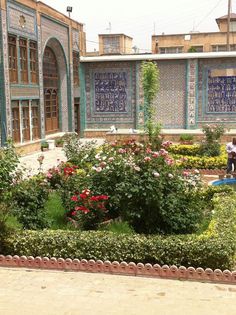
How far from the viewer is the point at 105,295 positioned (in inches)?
197

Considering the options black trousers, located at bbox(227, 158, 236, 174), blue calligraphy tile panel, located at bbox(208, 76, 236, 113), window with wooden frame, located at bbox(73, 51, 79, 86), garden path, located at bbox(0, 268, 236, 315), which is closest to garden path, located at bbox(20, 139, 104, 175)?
window with wooden frame, located at bbox(73, 51, 79, 86)

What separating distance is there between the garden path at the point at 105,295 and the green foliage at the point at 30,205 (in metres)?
1.32

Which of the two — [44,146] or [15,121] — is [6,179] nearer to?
[15,121]

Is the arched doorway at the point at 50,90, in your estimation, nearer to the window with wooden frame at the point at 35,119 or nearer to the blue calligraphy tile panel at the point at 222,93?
the window with wooden frame at the point at 35,119

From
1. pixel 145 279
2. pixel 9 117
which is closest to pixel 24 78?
pixel 9 117

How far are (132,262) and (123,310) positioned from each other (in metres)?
1.14

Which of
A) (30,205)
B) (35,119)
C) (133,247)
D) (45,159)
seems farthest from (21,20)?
(133,247)

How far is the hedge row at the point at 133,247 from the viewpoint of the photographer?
5.69 metres

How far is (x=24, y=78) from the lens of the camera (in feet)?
56.4

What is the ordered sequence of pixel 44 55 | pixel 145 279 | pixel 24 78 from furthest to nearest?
1. pixel 44 55
2. pixel 24 78
3. pixel 145 279

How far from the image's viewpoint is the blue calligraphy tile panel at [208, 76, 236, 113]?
21.1 meters

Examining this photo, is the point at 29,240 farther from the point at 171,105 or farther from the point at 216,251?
the point at 171,105

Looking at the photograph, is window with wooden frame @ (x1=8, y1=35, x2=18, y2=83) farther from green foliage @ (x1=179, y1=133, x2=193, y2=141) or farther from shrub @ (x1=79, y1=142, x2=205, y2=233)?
shrub @ (x1=79, y1=142, x2=205, y2=233)

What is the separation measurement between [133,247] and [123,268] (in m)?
0.36
